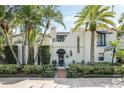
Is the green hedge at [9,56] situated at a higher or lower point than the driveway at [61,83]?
higher

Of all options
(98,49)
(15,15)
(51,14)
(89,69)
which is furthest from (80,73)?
(98,49)

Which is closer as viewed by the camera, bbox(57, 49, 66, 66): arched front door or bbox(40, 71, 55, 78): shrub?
bbox(40, 71, 55, 78): shrub

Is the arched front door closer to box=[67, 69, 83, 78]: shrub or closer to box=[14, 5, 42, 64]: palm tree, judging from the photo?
box=[14, 5, 42, 64]: palm tree

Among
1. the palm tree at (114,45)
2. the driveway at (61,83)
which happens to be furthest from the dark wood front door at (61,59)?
the driveway at (61,83)

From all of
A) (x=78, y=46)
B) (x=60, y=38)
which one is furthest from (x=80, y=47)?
(x=60, y=38)

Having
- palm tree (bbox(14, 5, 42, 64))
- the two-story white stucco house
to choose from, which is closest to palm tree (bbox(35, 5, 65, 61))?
palm tree (bbox(14, 5, 42, 64))

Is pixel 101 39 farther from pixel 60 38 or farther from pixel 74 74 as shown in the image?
pixel 74 74

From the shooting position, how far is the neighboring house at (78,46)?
23.8 meters

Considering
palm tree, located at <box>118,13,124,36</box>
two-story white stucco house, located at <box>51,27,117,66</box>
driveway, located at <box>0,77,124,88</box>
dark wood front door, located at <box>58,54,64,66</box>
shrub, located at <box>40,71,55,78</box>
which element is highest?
palm tree, located at <box>118,13,124,36</box>

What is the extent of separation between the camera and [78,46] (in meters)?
23.9

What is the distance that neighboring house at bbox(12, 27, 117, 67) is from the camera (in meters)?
23.8

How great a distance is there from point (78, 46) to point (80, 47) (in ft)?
0.65

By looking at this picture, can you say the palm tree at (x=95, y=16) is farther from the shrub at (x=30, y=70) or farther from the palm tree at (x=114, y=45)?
the shrub at (x=30, y=70)

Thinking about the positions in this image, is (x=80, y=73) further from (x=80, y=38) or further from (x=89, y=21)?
(x=80, y=38)
